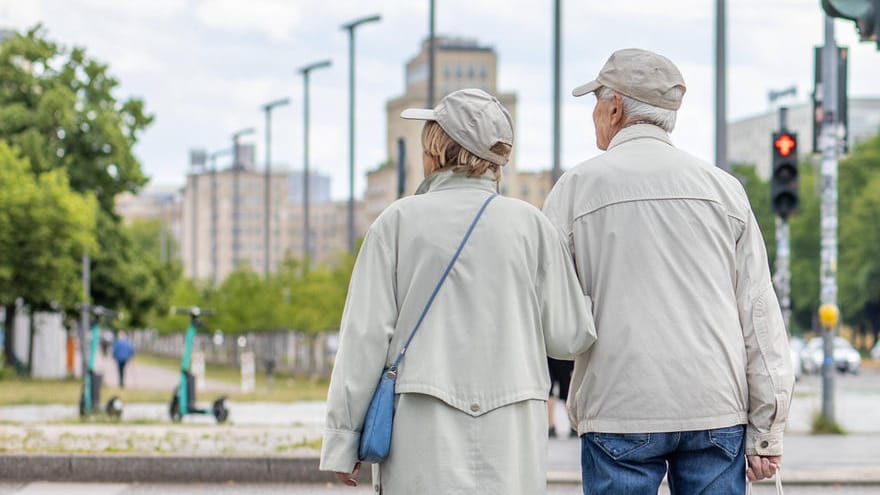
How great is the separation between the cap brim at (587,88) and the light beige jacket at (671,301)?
0.23 metres

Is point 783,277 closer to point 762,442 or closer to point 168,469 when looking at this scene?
point 168,469

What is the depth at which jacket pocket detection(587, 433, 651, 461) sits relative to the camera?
4.12 metres

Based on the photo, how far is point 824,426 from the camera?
60.1ft

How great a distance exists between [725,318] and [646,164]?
49 cm

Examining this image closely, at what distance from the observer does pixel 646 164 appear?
4.43 metres

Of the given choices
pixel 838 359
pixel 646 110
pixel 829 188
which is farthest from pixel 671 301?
pixel 838 359

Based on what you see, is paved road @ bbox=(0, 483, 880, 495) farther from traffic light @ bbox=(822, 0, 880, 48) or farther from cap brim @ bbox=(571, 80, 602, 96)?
cap brim @ bbox=(571, 80, 602, 96)

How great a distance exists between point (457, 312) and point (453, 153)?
470 millimetres

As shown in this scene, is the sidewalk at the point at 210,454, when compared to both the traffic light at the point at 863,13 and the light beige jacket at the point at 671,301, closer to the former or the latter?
the traffic light at the point at 863,13

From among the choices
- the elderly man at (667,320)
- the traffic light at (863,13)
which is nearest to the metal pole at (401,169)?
the traffic light at (863,13)

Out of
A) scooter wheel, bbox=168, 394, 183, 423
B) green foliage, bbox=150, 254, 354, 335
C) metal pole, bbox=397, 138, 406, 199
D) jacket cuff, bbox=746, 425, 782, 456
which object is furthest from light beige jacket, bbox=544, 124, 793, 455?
green foliage, bbox=150, 254, 354, 335

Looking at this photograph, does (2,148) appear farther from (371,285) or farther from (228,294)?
(371,285)

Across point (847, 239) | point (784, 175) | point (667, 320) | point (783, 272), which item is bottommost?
point (783, 272)

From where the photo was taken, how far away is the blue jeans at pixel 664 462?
13.5 ft
